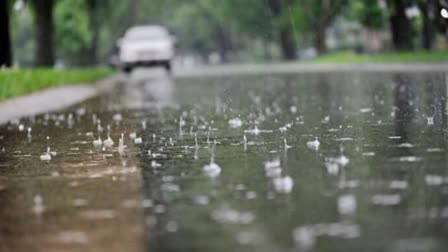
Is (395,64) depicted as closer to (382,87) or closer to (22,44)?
(382,87)

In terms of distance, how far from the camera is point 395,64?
4275 centimetres

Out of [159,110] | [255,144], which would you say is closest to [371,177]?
[255,144]

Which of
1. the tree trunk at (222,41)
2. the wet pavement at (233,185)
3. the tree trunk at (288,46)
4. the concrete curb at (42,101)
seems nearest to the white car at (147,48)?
the concrete curb at (42,101)

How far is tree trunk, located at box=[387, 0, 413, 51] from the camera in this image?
4886 cm

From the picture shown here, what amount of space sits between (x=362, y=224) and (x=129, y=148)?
19.8 ft

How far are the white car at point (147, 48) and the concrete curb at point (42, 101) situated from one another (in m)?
17.1

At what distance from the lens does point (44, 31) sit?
3894 centimetres

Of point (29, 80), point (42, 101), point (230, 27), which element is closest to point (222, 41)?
point (230, 27)

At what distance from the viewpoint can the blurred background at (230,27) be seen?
3978cm

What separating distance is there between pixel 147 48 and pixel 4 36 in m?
19.2

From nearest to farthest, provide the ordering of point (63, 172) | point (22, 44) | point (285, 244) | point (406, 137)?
point (285, 244) → point (63, 172) → point (406, 137) → point (22, 44)

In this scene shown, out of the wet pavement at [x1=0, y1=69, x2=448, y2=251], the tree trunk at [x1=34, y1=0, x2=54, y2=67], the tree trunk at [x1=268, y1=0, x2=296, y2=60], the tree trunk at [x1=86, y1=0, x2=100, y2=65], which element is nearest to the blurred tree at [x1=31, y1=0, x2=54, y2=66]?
the tree trunk at [x1=34, y1=0, x2=54, y2=67]

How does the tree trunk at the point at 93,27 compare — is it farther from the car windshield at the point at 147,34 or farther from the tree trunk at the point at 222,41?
the tree trunk at the point at 222,41

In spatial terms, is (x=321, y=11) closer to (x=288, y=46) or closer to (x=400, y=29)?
(x=400, y=29)
